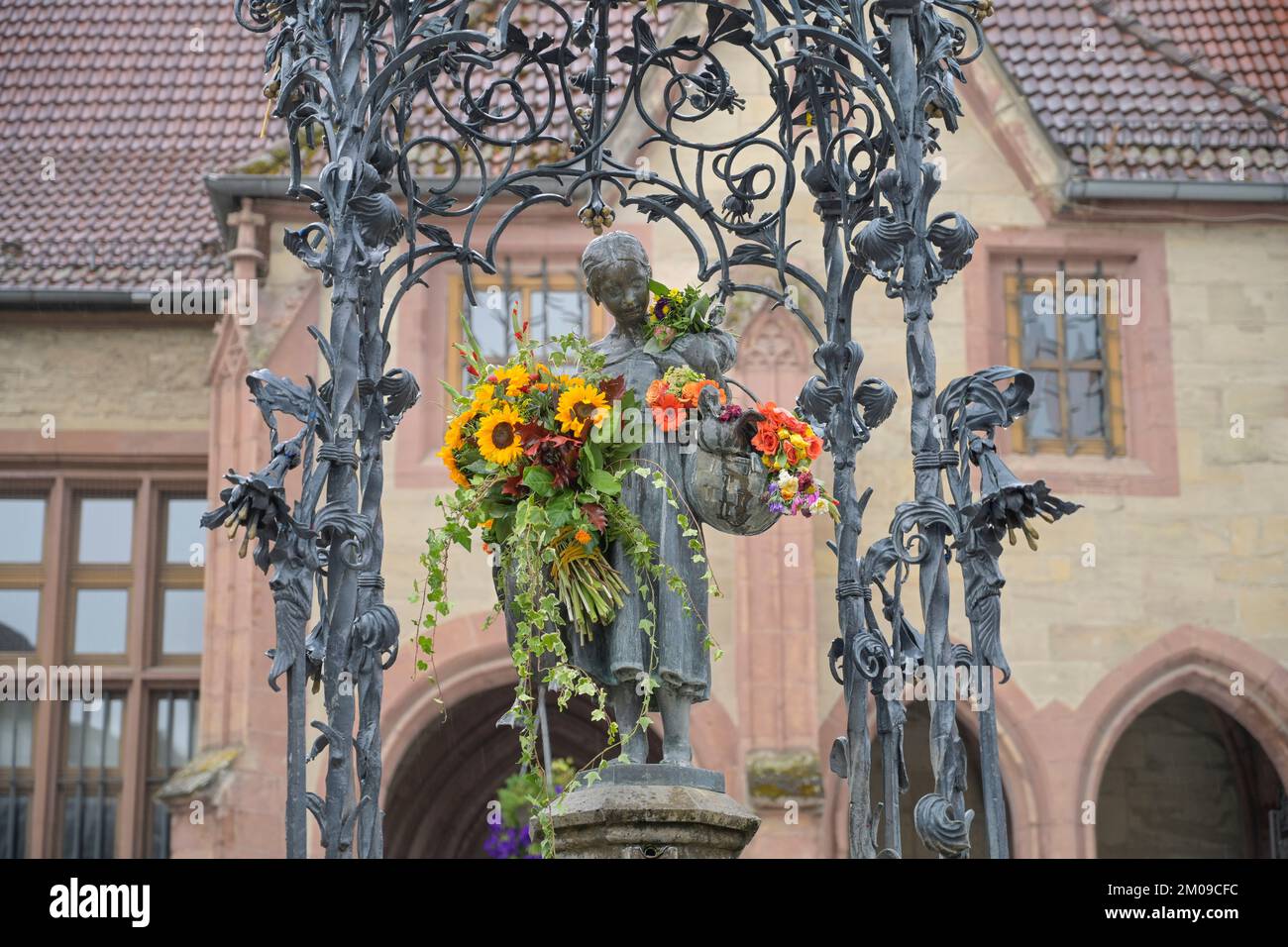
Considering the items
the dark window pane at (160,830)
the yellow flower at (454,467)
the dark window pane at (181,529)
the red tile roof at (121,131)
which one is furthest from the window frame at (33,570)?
the yellow flower at (454,467)

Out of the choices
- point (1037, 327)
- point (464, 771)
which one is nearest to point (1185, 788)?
point (1037, 327)

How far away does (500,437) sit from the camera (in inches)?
259

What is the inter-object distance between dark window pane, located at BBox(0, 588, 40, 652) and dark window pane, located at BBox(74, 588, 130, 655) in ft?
1.21

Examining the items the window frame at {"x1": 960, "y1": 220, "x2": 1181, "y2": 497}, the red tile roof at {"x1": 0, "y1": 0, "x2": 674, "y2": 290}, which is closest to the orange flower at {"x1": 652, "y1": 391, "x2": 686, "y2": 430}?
the window frame at {"x1": 960, "y1": 220, "x2": 1181, "y2": 497}

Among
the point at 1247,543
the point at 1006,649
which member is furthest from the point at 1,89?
the point at 1247,543

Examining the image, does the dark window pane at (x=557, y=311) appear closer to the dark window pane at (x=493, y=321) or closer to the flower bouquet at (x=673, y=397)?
A: the dark window pane at (x=493, y=321)

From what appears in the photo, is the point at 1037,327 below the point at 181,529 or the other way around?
the other way around

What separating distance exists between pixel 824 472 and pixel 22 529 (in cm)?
727

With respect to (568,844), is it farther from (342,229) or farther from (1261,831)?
(1261,831)

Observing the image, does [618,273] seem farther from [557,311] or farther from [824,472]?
[557,311]

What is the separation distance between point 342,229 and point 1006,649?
923cm

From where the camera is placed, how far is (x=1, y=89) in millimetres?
18188

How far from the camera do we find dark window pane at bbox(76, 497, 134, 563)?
1700 centimetres

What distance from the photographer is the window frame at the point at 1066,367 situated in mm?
15539
